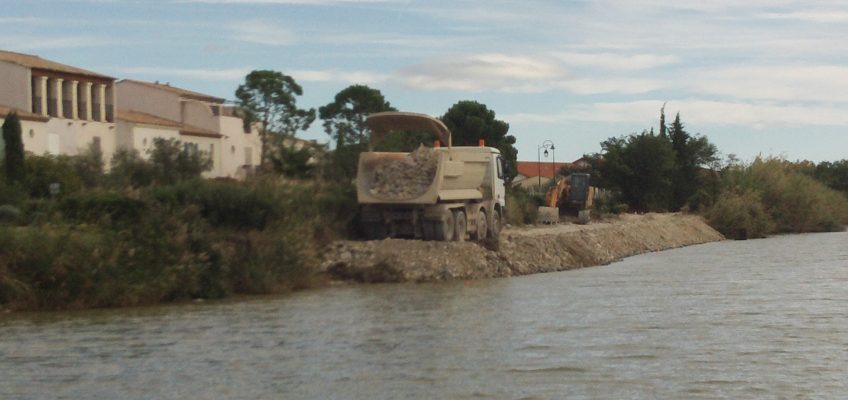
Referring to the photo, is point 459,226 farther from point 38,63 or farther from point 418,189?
point 38,63

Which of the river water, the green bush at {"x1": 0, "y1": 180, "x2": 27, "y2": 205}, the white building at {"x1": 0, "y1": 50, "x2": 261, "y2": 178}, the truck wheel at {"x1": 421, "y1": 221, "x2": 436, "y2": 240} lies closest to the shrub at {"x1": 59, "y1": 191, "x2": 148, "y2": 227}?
the river water

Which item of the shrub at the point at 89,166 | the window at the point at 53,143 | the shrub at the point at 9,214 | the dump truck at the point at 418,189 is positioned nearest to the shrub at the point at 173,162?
the shrub at the point at 89,166

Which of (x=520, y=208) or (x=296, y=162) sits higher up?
(x=296, y=162)

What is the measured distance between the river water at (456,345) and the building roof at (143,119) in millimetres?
29767

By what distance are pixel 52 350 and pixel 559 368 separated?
26.8 feet

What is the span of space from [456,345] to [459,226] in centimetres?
1484

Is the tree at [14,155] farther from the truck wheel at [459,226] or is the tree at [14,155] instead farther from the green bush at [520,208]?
the green bush at [520,208]

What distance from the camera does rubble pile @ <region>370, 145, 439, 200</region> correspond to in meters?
33.7

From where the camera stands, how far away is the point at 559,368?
17.9 metres

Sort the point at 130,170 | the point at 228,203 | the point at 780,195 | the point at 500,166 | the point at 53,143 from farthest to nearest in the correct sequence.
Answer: the point at 780,195, the point at 53,143, the point at 130,170, the point at 500,166, the point at 228,203

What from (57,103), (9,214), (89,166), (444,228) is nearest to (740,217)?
(444,228)

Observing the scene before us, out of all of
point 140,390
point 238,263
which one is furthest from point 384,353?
point 238,263

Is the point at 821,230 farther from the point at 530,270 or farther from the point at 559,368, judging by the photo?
the point at 559,368

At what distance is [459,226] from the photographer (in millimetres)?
35125
